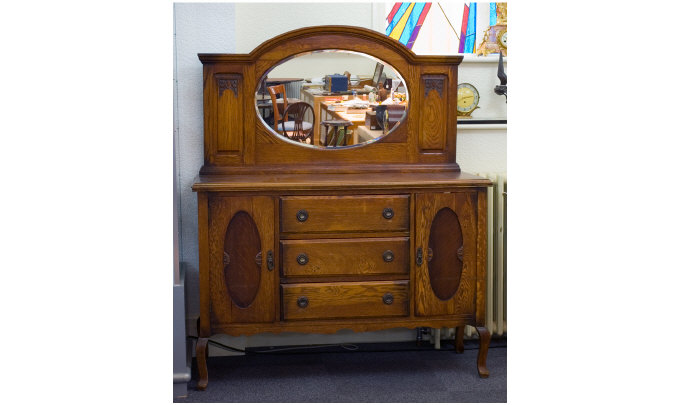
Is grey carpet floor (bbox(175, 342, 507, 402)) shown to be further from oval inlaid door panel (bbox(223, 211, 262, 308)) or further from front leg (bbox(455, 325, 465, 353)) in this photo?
oval inlaid door panel (bbox(223, 211, 262, 308))

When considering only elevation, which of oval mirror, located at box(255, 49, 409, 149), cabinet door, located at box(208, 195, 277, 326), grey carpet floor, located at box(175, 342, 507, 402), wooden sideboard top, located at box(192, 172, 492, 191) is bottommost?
grey carpet floor, located at box(175, 342, 507, 402)

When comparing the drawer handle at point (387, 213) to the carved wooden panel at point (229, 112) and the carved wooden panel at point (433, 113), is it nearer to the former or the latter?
the carved wooden panel at point (433, 113)

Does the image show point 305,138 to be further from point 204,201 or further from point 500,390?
point 500,390

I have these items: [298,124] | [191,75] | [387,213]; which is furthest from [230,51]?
[387,213]

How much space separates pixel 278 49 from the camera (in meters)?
3.10

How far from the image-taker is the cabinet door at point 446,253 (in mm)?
2857

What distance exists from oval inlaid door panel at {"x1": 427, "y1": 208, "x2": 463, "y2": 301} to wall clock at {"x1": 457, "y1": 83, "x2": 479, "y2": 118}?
2.51 ft

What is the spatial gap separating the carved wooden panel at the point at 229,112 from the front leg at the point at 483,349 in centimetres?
140

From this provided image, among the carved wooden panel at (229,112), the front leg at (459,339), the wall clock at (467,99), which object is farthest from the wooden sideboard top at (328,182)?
the front leg at (459,339)

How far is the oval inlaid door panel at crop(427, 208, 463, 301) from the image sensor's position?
2.88m

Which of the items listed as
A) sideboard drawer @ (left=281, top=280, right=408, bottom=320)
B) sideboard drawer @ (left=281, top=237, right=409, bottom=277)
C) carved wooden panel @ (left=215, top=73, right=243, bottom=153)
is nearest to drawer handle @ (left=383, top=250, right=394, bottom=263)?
sideboard drawer @ (left=281, top=237, right=409, bottom=277)

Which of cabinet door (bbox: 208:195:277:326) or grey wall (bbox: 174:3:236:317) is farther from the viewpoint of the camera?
grey wall (bbox: 174:3:236:317)
